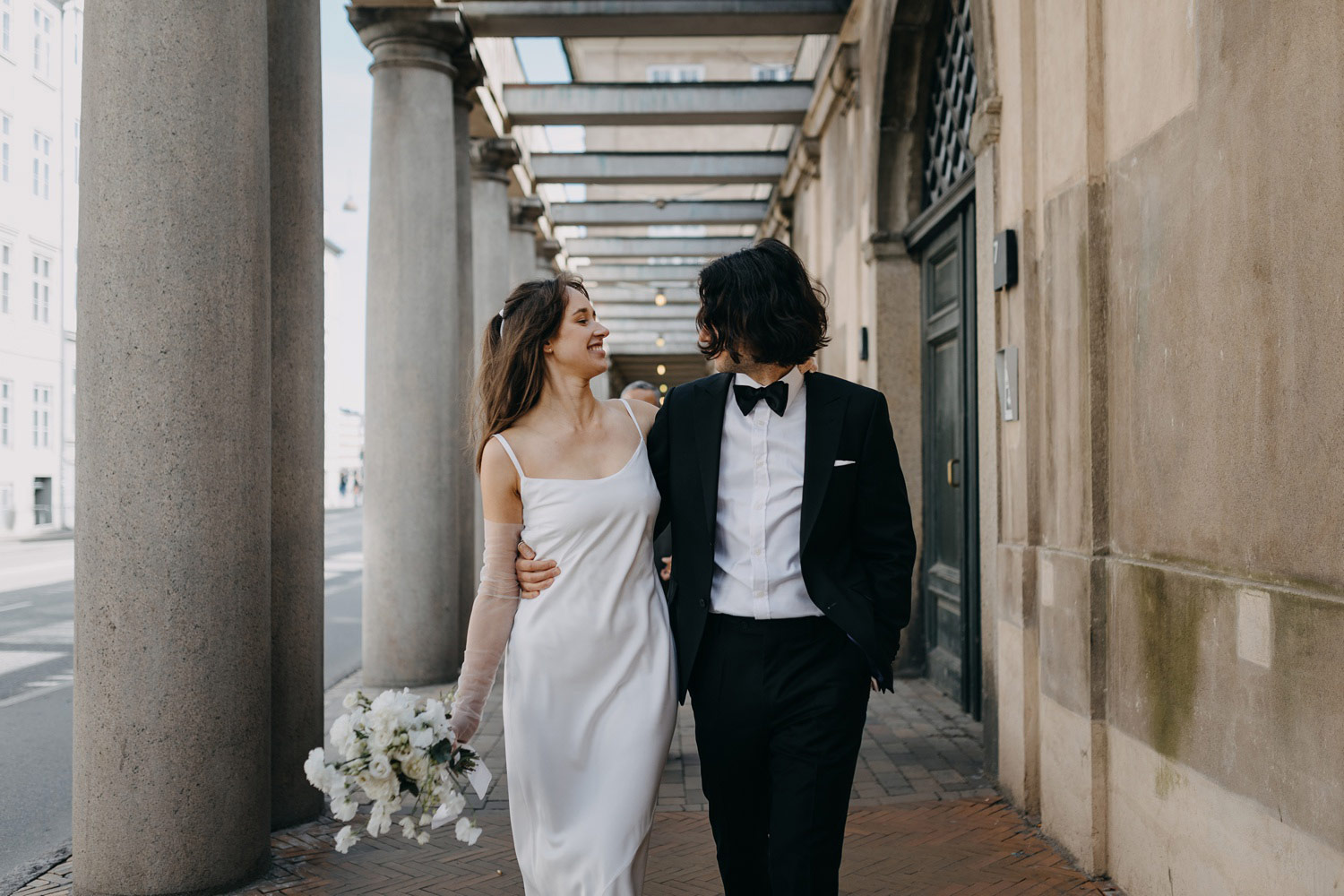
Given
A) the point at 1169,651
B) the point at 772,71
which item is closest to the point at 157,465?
the point at 1169,651

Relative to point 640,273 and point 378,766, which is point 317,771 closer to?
point 378,766

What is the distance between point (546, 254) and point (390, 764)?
55.4 ft

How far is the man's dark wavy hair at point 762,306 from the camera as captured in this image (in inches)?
108

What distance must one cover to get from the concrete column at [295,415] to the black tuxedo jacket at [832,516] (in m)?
2.71

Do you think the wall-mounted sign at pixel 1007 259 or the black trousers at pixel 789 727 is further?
the wall-mounted sign at pixel 1007 259

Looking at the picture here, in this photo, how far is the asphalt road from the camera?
17.0 ft

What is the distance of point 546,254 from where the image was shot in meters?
18.9

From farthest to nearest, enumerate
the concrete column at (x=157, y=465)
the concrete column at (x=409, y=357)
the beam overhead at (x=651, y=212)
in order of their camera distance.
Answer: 1. the beam overhead at (x=651, y=212)
2. the concrete column at (x=409, y=357)
3. the concrete column at (x=157, y=465)

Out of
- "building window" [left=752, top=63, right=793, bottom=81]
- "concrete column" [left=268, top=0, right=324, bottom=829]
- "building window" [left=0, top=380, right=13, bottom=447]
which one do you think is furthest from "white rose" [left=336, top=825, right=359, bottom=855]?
"building window" [left=0, top=380, right=13, bottom=447]

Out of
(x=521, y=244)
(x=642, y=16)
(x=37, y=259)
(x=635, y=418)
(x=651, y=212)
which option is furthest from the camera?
(x=37, y=259)

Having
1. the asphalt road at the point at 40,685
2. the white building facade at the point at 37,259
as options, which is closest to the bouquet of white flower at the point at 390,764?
the asphalt road at the point at 40,685

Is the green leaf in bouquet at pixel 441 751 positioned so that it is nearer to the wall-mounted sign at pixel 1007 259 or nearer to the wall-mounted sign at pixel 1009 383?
the wall-mounted sign at pixel 1009 383

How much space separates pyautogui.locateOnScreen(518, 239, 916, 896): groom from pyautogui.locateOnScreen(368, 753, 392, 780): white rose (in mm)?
539

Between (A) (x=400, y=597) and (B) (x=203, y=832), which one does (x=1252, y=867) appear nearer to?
(B) (x=203, y=832)
